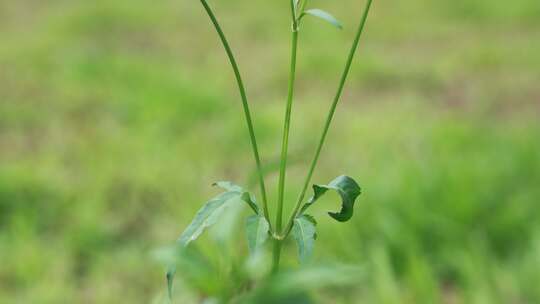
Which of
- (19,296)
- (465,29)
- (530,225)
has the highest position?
(465,29)

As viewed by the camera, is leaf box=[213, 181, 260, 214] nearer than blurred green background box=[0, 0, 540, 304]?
Yes

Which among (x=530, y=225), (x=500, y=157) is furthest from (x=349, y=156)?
(x=530, y=225)

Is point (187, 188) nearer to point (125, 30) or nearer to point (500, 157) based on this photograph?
point (500, 157)

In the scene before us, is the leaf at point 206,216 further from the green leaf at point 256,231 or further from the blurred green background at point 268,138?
the blurred green background at point 268,138

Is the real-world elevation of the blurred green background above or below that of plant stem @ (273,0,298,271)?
below

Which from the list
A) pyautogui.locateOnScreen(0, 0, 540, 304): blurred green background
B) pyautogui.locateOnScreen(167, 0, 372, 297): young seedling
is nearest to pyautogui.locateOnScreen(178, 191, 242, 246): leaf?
pyautogui.locateOnScreen(167, 0, 372, 297): young seedling

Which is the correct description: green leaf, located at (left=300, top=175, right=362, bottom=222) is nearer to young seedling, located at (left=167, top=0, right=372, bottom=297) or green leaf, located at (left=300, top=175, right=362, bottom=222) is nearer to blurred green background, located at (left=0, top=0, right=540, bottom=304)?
young seedling, located at (left=167, top=0, right=372, bottom=297)

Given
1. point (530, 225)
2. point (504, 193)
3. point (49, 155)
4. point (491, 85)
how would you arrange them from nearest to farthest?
point (530, 225)
point (504, 193)
point (49, 155)
point (491, 85)
